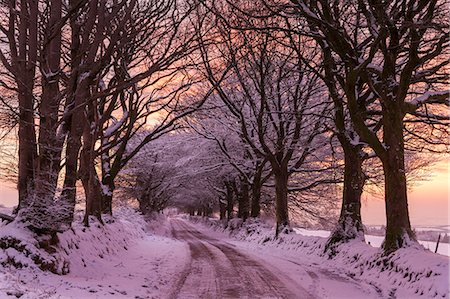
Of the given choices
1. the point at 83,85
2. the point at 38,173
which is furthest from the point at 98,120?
the point at 38,173

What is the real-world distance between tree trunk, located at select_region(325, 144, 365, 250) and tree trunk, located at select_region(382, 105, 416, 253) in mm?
3128

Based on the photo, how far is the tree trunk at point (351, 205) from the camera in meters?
14.0

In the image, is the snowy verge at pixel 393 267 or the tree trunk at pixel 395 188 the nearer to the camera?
the snowy verge at pixel 393 267

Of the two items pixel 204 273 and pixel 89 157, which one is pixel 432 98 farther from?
pixel 89 157

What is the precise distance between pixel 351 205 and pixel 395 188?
3.62 meters

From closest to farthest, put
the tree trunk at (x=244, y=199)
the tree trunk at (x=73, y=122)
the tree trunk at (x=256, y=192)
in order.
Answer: the tree trunk at (x=73, y=122) < the tree trunk at (x=256, y=192) < the tree trunk at (x=244, y=199)

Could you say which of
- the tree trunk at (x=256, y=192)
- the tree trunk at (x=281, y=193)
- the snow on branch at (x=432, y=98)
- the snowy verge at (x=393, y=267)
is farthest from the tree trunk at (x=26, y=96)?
the tree trunk at (x=256, y=192)

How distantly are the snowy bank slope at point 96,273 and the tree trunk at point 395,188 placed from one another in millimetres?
5765

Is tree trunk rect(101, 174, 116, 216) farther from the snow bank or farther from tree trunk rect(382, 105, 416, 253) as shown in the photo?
tree trunk rect(382, 105, 416, 253)

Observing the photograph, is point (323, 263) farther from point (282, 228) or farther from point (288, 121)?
point (288, 121)

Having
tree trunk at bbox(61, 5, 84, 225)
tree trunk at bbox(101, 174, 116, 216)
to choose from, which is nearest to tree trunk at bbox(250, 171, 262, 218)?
tree trunk at bbox(101, 174, 116, 216)

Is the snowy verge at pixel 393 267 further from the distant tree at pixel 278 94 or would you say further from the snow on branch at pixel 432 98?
the distant tree at pixel 278 94

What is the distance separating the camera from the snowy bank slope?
21.6 feet

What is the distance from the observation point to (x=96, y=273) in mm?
9508
